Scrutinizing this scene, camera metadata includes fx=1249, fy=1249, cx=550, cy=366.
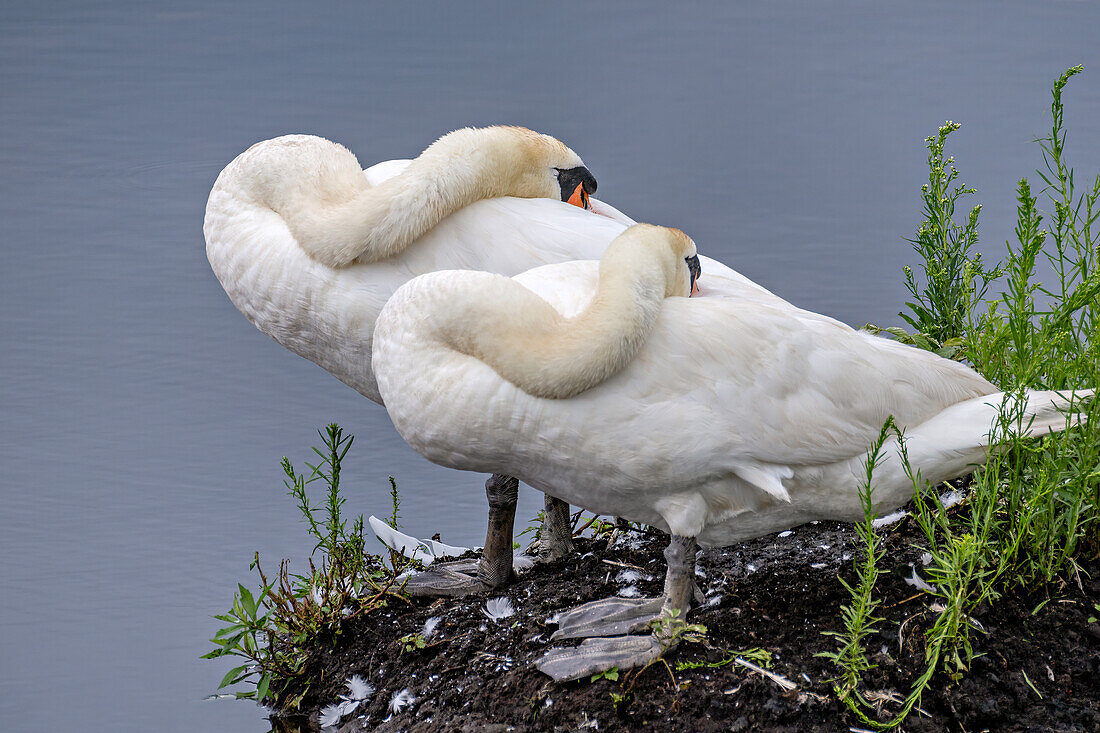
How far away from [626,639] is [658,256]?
3.38ft

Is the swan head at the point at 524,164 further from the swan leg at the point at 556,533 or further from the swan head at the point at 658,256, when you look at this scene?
the swan leg at the point at 556,533

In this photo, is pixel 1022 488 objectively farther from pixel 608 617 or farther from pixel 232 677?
pixel 232 677

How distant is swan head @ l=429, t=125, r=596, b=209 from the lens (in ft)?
12.6

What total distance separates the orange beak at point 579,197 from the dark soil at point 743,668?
1.20m

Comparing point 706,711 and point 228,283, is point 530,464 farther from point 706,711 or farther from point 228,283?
point 228,283

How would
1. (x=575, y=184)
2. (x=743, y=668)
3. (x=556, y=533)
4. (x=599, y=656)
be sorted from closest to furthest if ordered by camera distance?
(x=743, y=668) → (x=599, y=656) → (x=575, y=184) → (x=556, y=533)

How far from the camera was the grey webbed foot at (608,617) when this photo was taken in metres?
3.47

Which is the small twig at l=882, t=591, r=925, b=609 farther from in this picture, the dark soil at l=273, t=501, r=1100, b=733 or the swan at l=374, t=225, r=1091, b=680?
the swan at l=374, t=225, r=1091, b=680

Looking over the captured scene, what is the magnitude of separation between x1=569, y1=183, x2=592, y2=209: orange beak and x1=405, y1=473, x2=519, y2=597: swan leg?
3.09ft

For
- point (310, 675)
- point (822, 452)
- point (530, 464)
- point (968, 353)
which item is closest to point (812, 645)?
point (822, 452)

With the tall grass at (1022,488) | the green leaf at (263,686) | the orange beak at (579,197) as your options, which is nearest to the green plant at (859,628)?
the tall grass at (1022,488)

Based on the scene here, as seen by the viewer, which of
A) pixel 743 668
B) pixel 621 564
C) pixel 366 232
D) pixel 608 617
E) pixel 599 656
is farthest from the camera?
pixel 621 564

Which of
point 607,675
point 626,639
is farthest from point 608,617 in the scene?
point 607,675

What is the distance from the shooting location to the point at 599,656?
331cm
